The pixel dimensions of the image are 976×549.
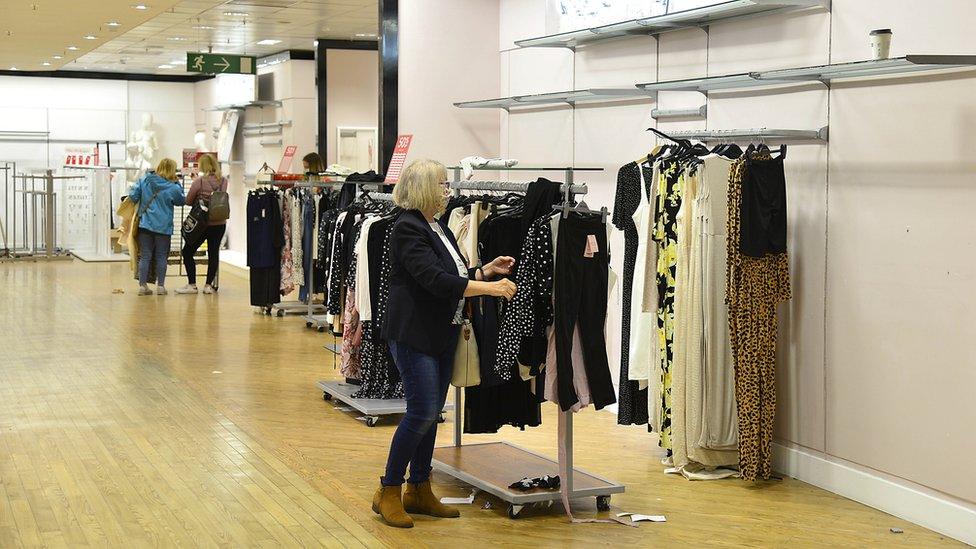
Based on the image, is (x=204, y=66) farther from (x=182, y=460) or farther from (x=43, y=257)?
(x=182, y=460)

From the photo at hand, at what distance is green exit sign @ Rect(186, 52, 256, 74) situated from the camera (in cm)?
1518

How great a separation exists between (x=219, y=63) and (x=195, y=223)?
3.10 meters

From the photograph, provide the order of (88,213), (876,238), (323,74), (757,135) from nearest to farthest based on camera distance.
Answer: (876,238), (757,135), (323,74), (88,213)

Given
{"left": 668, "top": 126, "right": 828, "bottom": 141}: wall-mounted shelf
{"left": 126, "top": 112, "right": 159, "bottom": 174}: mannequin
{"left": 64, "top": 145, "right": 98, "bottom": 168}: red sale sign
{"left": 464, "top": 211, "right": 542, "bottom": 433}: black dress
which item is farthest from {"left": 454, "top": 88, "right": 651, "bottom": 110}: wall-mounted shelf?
{"left": 126, "top": 112, "right": 159, "bottom": 174}: mannequin

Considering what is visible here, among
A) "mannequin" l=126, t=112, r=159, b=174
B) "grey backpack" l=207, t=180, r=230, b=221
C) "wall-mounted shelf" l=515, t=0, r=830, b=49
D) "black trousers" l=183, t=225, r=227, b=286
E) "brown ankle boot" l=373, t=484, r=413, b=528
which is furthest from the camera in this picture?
"mannequin" l=126, t=112, r=159, b=174

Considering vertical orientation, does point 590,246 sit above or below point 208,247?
above

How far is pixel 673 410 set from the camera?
19.1 ft

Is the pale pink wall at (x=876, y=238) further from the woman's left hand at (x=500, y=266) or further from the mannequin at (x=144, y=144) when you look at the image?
the mannequin at (x=144, y=144)

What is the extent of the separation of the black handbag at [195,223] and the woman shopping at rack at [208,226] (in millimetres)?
29

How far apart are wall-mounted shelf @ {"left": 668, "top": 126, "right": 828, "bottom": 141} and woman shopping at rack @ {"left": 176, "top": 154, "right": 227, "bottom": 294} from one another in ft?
27.5

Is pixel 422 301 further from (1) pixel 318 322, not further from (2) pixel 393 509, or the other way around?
(1) pixel 318 322

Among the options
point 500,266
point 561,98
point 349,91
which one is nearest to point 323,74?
point 349,91

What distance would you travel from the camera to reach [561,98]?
7.56 metres

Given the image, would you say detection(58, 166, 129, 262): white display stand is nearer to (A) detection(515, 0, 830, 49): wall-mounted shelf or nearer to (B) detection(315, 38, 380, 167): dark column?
(B) detection(315, 38, 380, 167): dark column
